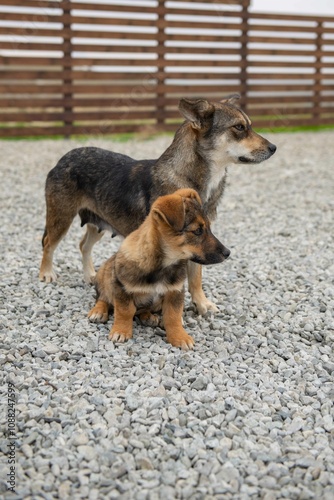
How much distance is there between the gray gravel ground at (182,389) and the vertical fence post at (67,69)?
7240 millimetres

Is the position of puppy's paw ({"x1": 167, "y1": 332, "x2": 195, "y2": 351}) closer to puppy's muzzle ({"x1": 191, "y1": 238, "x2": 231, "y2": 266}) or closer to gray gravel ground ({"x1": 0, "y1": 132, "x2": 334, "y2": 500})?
gray gravel ground ({"x1": 0, "y1": 132, "x2": 334, "y2": 500})

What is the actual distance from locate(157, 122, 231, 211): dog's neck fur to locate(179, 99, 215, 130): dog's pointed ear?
0.23 ft

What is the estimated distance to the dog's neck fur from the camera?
4.02 metres

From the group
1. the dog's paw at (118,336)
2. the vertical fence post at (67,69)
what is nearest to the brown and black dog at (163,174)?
the dog's paw at (118,336)

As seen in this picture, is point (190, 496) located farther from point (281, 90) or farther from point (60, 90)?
point (281, 90)

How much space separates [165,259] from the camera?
11.6 ft

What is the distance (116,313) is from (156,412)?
3.07ft

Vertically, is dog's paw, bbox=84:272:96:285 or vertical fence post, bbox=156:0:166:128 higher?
vertical fence post, bbox=156:0:166:128

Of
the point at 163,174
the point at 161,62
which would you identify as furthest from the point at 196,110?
the point at 161,62

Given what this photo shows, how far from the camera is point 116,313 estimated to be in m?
3.76

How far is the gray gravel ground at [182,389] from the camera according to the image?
2525 millimetres

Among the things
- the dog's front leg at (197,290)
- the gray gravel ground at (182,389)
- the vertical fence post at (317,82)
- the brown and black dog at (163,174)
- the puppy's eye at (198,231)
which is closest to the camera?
the gray gravel ground at (182,389)

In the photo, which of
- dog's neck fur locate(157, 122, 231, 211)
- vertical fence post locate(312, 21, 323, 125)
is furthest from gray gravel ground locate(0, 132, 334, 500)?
vertical fence post locate(312, 21, 323, 125)

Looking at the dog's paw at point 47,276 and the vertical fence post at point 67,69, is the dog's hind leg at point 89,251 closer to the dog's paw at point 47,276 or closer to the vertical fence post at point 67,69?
the dog's paw at point 47,276
